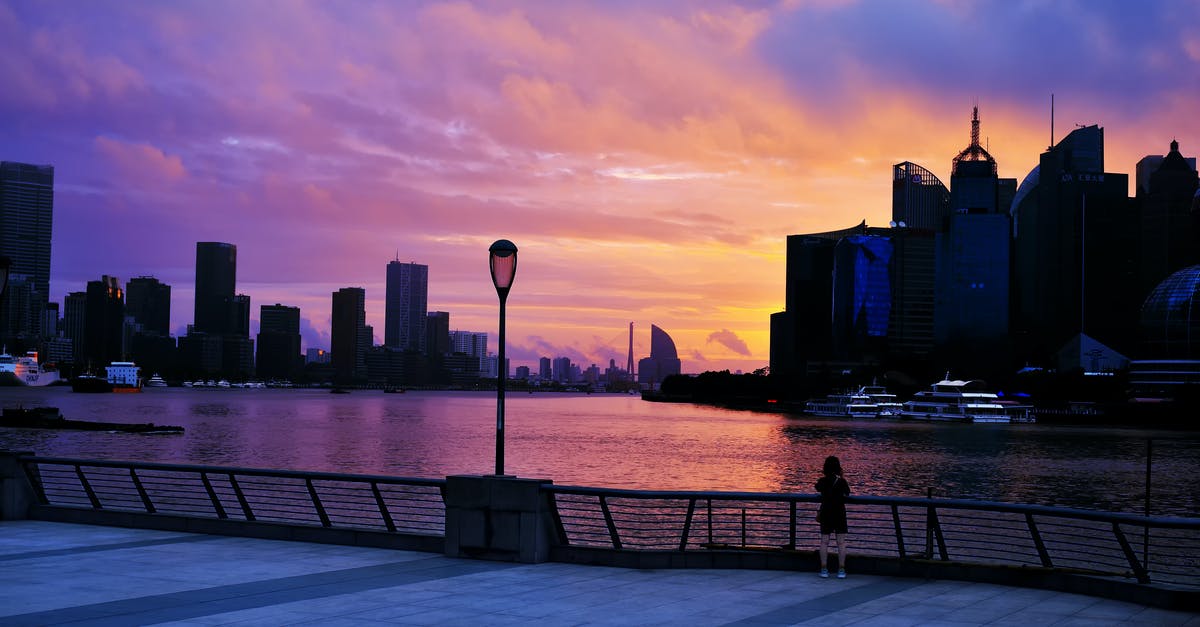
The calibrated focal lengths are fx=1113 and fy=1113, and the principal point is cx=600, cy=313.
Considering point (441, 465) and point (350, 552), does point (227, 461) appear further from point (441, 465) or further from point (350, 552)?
point (350, 552)

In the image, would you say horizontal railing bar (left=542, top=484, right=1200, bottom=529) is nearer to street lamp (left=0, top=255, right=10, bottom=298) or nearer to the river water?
street lamp (left=0, top=255, right=10, bottom=298)

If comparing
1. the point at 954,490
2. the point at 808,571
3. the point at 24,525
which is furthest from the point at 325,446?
the point at 808,571

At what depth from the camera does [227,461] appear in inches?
3462

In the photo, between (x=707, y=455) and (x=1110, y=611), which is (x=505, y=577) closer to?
(x=1110, y=611)

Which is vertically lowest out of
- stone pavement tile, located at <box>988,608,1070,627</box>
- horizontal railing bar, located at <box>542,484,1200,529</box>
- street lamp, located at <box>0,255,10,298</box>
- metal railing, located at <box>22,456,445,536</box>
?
metal railing, located at <box>22,456,445,536</box>

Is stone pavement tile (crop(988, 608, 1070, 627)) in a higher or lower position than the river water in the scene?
higher

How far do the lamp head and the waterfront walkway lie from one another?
503 cm

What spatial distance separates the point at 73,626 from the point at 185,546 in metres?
7.35

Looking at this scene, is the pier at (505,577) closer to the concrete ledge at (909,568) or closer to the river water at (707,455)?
the concrete ledge at (909,568)

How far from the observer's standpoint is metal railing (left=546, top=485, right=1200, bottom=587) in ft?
58.7

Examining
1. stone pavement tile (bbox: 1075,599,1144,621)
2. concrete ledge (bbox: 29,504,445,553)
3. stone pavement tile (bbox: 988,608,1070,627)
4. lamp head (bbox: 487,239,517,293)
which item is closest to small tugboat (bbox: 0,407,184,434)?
concrete ledge (bbox: 29,504,445,553)

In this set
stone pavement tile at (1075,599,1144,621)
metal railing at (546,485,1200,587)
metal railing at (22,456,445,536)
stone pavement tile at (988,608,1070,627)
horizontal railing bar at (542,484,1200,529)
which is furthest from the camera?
metal railing at (22,456,445,536)

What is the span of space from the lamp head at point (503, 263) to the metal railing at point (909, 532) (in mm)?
3883

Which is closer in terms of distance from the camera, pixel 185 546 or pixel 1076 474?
pixel 185 546
